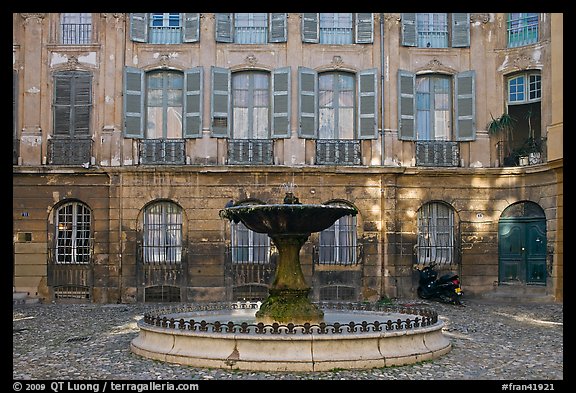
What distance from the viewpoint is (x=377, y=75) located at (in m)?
21.0

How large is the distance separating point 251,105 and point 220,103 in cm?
92

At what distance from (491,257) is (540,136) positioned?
3972 mm

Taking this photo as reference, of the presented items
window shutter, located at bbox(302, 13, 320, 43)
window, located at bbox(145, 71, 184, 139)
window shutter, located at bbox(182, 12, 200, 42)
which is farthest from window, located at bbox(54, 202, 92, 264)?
window shutter, located at bbox(302, 13, 320, 43)

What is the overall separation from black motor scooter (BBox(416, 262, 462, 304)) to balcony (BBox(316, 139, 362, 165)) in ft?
12.1

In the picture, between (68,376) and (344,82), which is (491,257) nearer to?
(344,82)

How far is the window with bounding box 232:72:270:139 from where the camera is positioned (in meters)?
21.0

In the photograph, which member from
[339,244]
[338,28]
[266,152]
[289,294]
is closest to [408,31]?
[338,28]

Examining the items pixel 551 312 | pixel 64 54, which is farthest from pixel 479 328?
pixel 64 54

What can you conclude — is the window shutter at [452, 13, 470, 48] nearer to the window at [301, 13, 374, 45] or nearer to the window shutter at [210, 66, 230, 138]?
the window at [301, 13, 374, 45]

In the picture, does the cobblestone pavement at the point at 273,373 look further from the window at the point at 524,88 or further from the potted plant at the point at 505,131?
the window at the point at 524,88

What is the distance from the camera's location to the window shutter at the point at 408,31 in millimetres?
21250

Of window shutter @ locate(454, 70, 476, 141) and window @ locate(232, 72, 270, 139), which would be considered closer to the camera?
window @ locate(232, 72, 270, 139)

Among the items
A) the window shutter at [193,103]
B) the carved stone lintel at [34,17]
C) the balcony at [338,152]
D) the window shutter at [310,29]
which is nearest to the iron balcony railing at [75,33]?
the carved stone lintel at [34,17]

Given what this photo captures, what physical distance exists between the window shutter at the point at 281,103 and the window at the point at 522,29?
666cm
